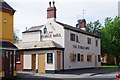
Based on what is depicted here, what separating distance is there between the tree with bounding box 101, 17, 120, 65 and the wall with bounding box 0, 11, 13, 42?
118 feet

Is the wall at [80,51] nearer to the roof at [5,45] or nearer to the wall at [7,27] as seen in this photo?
the wall at [7,27]

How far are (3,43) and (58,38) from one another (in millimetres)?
12245

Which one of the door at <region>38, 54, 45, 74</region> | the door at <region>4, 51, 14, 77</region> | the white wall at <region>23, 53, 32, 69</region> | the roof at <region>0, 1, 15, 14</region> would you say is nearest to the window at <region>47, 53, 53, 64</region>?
the door at <region>38, 54, 45, 74</region>

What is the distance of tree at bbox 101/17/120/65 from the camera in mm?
57478

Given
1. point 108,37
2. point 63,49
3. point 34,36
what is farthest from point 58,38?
point 108,37

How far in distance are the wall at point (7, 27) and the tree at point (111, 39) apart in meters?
→ 35.8

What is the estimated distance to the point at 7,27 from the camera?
2375 centimetres

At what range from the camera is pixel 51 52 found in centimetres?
3189

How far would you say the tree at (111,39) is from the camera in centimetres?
5748

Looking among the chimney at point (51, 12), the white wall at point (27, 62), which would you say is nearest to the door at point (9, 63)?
the white wall at point (27, 62)

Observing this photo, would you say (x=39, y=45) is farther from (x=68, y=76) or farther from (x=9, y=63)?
(x=9, y=63)

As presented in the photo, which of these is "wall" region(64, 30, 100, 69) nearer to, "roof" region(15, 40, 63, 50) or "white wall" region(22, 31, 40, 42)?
"roof" region(15, 40, 63, 50)

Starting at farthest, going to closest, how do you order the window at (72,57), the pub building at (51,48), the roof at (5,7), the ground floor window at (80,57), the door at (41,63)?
the ground floor window at (80,57) < the window at (72,57) < the door at (41,63) < the pub building at (51,48) < the roof at (5,7)

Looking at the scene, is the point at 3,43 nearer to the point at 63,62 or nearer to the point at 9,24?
the point at 9,24
